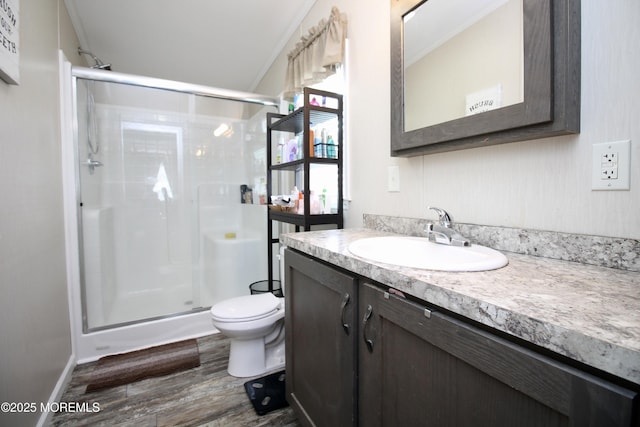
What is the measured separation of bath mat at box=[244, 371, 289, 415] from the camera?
4.74 ft

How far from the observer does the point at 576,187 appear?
0.79 meters

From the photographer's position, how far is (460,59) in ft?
3.55

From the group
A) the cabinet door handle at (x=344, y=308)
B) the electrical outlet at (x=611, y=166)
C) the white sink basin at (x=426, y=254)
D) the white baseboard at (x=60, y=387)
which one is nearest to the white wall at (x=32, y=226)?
the white baseboard at (x=60, y=387)

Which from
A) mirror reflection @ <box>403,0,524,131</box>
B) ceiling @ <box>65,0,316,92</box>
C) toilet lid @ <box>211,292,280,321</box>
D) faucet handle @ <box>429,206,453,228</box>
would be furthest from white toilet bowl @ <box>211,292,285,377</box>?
ceiling @ <box>65,0,316,92</box>

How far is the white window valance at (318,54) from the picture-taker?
1.67 m

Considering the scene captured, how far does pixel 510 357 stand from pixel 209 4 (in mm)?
2588

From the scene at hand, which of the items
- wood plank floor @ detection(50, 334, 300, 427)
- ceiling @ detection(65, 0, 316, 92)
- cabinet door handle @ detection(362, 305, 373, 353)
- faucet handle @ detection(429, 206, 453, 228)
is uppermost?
ceiling @ detection(65, 0, 316, 92)

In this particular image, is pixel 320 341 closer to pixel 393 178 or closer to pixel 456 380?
pixel 456 380

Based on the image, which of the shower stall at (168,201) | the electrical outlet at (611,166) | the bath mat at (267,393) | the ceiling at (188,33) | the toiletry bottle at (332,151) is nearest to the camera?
the electrical outlet at (611,166)

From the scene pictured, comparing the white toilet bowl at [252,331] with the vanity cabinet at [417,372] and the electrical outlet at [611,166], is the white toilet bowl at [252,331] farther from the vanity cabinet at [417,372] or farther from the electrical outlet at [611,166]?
the electrical outlet at [611,166]

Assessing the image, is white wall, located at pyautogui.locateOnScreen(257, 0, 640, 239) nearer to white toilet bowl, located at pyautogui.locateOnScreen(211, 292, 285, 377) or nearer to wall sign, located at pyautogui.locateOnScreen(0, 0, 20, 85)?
white toilet bowl, located at pyautogui.locateOnScreen(211, 292, 285, 377)

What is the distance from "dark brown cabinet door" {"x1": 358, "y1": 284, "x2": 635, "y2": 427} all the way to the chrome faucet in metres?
0.40

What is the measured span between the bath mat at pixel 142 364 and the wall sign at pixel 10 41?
1.59 meters

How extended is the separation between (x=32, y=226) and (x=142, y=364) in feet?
3.47
